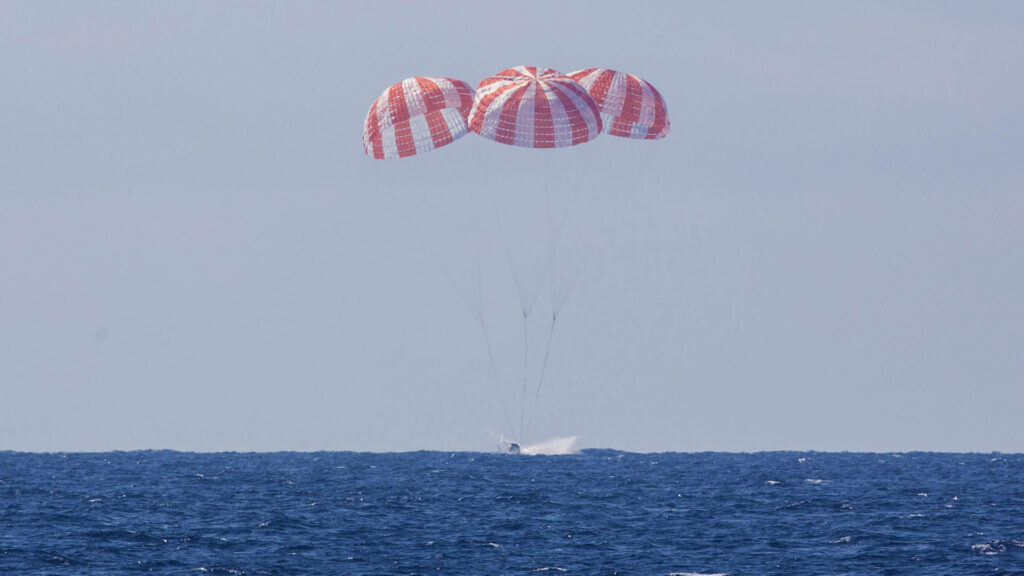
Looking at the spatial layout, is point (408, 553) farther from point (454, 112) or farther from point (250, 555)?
point (454, 112)

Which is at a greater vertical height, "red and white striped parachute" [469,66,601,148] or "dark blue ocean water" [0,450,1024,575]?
"red and white striped parachute" [469,66,601,148]

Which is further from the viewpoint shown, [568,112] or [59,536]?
[568,112]

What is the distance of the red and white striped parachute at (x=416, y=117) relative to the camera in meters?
50.7

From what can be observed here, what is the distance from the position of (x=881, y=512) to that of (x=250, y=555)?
2767 centimetres

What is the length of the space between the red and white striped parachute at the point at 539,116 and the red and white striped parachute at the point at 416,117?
1.30 metres

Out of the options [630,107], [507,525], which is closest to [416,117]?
[630,107]

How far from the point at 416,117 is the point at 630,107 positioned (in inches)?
334

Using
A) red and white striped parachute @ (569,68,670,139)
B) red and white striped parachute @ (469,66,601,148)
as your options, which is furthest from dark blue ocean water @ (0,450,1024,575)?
red and white striped parachute @ (569,68,670,139)

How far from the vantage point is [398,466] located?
10038 cm

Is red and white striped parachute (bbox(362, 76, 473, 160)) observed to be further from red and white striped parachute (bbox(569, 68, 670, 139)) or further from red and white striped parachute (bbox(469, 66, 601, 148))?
red and white striped parachute (bbox(569, 68, 670, 139))

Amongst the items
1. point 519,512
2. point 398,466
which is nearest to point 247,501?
point 519,512

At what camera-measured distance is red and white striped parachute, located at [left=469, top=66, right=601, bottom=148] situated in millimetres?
48781

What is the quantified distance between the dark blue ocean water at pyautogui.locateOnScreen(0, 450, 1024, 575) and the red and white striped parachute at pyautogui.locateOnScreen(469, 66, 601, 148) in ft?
47.2

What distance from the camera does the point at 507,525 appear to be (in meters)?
48.6
